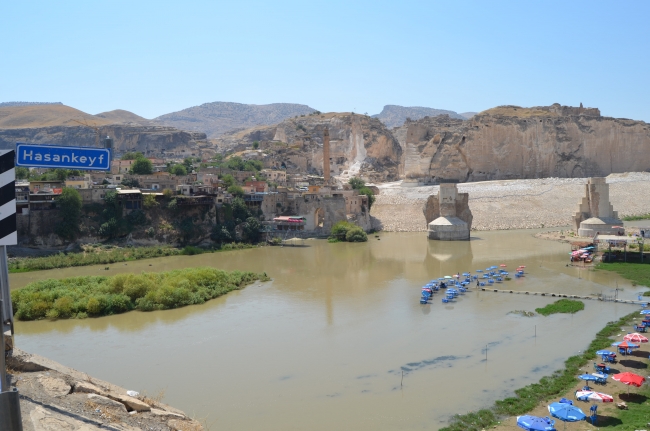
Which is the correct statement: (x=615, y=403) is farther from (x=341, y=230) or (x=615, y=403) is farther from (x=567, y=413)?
(x=341, y=230)

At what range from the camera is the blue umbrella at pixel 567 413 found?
27.3 ft

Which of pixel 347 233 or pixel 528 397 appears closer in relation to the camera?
pixel 528 397

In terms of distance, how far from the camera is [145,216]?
105ft

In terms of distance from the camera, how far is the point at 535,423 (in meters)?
8.24

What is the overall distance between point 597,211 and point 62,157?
31.1 m

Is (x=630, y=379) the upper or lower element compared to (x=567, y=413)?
upper

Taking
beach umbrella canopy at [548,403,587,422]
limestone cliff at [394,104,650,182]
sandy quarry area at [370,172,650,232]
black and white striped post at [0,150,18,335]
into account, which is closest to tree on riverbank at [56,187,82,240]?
sandy quarry area at [370,172,650,232]

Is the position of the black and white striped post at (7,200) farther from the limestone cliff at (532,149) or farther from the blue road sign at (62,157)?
the limestone cliff at (532,149)

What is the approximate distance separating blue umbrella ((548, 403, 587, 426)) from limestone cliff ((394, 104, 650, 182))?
48432mm

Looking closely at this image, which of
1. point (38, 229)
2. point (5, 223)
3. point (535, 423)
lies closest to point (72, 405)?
point (5, 223)

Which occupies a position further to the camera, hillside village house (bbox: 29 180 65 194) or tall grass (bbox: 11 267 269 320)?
hillside village house (bbox: 29 180 65 194)

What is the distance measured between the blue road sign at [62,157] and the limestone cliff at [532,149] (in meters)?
53.0

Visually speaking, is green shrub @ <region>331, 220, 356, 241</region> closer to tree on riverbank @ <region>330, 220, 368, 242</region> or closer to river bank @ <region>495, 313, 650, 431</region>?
tree on riverbank @ <region>330, 220, 368, 242</region>

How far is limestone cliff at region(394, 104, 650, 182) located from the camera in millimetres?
56312
